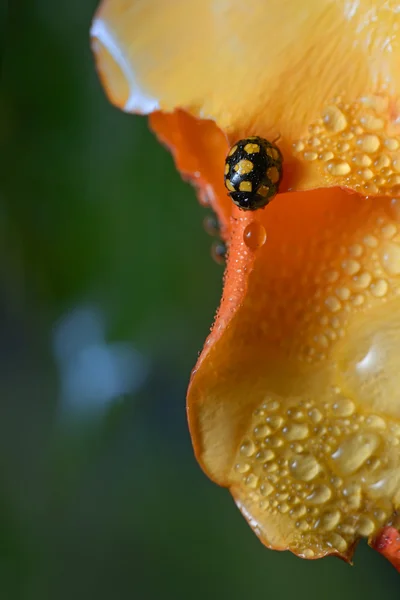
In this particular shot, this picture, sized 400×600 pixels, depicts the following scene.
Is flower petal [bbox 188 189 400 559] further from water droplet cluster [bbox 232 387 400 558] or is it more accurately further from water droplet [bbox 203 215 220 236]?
water droplet [bbox 203 215 220 236]

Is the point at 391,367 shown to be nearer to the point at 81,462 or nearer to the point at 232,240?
the point at 232,240

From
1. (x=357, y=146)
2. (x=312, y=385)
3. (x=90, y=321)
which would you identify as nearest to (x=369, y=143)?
(x=357, y=146)

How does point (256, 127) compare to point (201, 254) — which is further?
point (201, 254)

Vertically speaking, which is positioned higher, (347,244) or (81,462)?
(347,244)

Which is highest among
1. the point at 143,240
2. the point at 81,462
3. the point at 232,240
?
the point at 232,240

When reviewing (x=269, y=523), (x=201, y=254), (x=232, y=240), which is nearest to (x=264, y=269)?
(x=232, y=240)

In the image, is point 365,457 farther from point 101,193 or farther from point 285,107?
point 101,193

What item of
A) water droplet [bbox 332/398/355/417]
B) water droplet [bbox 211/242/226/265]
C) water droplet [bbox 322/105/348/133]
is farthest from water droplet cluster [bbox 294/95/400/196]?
water droplet [bbox 211/242/226/265]
